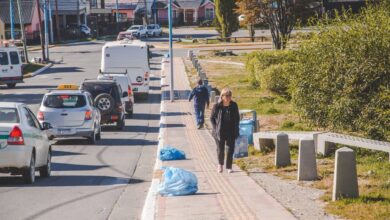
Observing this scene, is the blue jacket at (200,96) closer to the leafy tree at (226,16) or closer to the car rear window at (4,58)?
the car rear window at (4,58)

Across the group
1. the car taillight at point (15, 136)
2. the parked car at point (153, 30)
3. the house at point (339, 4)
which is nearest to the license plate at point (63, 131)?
the car taillight at point (15, 136)

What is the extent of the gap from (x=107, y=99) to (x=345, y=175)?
1804 centimetres

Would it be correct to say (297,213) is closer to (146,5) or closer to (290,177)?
(290,177)

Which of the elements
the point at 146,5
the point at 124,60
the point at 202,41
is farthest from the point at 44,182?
the point at 146,5

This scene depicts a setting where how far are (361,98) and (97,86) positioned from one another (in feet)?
44.0

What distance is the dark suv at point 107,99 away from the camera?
30.8 m

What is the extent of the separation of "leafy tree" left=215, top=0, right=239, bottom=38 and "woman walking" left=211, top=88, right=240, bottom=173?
227 ft

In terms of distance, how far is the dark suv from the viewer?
3078 centimetres

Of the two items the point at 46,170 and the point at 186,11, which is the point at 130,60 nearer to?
the point at 46,170

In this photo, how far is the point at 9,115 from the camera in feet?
59.1

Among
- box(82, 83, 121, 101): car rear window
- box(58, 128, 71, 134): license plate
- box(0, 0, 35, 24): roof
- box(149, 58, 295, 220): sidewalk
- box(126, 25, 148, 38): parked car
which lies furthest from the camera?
box(126, 25, 148, 38): parked car

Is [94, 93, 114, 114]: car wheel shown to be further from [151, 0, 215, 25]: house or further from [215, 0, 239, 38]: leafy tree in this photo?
[151, 0, 215, 25]: house

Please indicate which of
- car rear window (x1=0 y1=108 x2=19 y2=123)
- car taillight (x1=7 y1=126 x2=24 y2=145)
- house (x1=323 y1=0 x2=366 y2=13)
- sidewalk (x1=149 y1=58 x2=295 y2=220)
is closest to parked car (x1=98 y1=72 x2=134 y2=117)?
sidewalk (x1=149 y1=58 x2=295 y2=220)

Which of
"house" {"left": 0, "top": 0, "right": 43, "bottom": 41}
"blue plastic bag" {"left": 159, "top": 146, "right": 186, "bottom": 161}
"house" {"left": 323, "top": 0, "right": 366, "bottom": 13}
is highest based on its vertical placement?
"house" {"left": 323, "top": 0, "right": 366, "bottom": 13}
